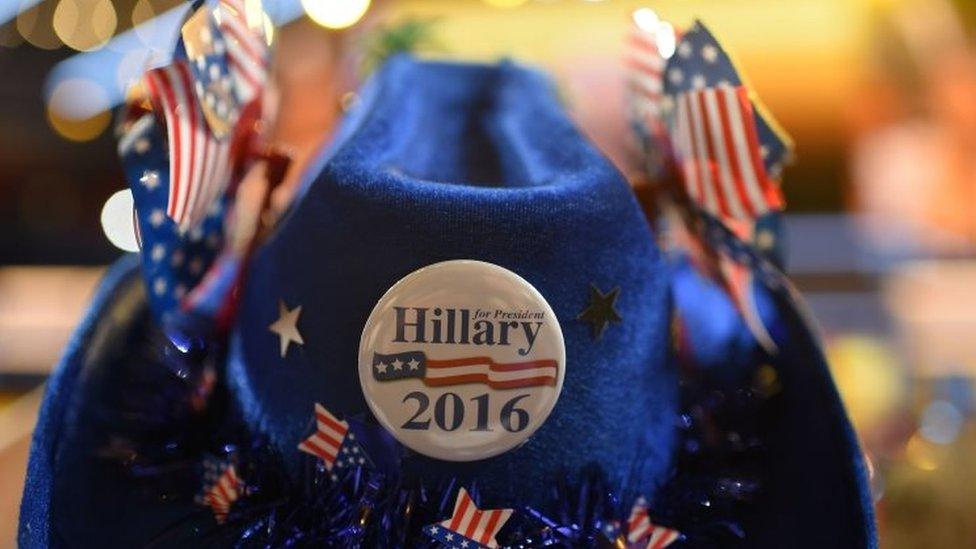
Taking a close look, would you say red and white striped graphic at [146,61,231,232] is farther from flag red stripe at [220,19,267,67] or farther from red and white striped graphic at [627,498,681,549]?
red and white striped graphic at [627,498,681,549]

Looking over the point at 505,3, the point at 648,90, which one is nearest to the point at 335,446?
the point at 648,90

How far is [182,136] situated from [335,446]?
0.25 meters

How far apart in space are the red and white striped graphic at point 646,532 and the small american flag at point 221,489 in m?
0.26

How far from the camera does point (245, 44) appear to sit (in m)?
0.72

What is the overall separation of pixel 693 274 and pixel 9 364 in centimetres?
195

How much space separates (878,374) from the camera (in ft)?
6.23

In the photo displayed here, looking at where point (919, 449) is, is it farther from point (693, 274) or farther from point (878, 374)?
point (878, 374)

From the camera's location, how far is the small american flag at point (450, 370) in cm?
57

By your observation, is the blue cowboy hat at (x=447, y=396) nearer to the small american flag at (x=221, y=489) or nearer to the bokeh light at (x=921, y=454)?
the small american flag at (x=221, y=489)

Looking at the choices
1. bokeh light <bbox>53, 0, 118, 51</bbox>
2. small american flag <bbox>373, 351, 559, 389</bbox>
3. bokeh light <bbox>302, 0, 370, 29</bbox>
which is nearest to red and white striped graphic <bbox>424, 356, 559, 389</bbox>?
small american flag <bbox>373, 351, 559, 389</bbox>

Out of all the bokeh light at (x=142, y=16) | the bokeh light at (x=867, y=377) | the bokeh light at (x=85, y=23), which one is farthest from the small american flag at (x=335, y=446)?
the bokeh light at (x=85, y=23)

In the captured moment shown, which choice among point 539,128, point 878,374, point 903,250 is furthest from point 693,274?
point 903,250

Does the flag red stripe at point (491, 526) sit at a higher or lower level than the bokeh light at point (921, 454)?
higher

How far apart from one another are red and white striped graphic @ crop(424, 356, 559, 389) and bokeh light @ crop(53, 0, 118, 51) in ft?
7.66
